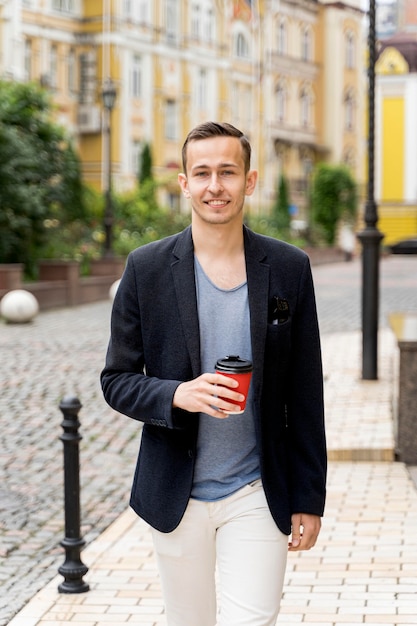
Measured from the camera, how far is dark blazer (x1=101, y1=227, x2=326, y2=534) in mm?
3236

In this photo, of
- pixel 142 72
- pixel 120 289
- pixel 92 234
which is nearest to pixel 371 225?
pixel 120 289

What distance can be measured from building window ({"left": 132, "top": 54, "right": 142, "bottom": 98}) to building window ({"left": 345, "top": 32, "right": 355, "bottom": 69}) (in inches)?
903

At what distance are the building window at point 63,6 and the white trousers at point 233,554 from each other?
46.7 metres

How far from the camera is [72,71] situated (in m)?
50.1

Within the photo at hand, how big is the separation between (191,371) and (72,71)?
158ft

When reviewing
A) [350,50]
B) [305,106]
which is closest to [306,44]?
[305,106]

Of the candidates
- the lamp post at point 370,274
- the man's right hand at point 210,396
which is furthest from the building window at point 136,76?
the man's right hand at point 210,396

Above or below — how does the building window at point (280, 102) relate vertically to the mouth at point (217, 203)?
above

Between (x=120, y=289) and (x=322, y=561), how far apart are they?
3049mm

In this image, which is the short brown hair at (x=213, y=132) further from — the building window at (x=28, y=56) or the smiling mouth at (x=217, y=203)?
the building window at (x=28, y=56)

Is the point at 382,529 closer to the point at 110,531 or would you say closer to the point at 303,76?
the point at 110,531

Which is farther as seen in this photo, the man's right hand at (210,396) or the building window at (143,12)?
the building window at (143,12)

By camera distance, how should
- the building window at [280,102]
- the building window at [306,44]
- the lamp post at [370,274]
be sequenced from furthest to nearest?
the building window at [306,44] < the building window at [280,102] < the lamp post at [370,274]

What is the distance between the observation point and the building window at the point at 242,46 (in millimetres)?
61844
